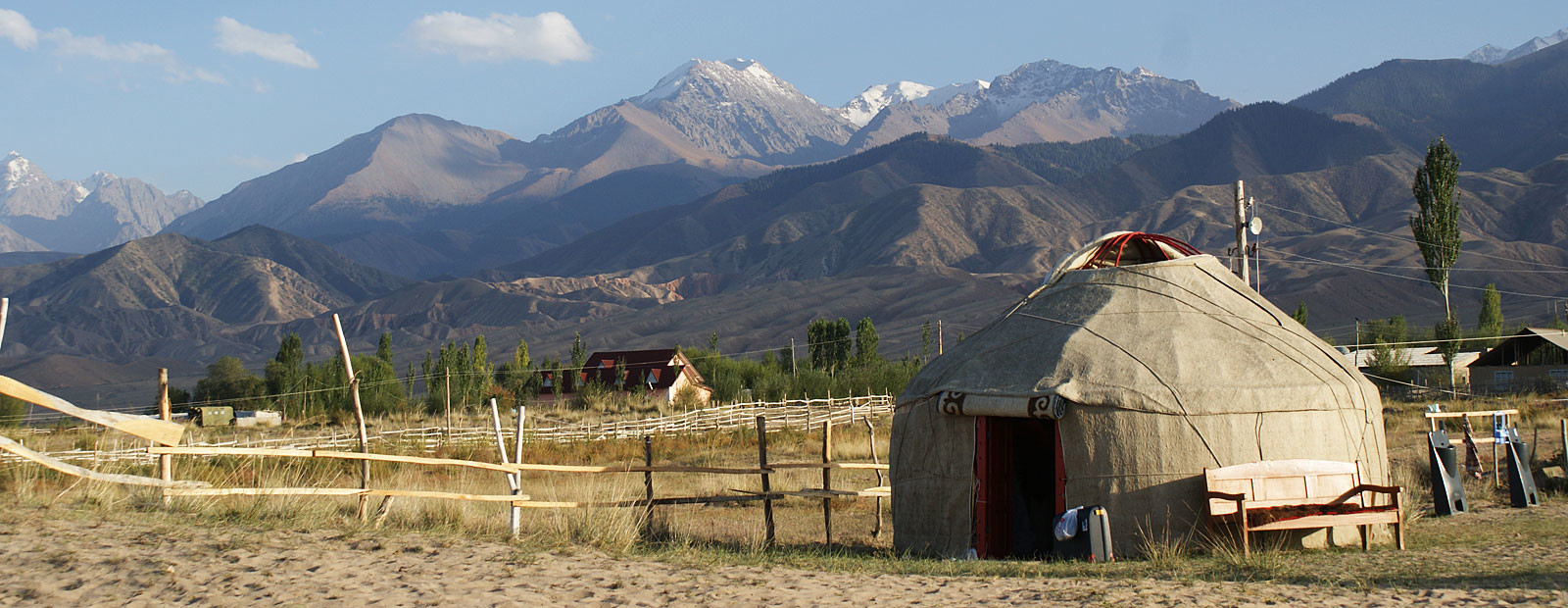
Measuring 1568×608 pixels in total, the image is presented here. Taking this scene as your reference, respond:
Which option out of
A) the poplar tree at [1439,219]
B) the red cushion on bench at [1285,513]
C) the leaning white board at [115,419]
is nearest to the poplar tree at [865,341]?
the poplar tree at [1439,219]

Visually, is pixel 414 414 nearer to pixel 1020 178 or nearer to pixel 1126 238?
pixel 1126 238

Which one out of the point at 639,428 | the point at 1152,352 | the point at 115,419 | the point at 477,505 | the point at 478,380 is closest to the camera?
the point at 115,419

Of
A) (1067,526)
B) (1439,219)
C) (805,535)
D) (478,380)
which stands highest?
(1439,219)

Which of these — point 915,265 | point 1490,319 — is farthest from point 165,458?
point 915,265

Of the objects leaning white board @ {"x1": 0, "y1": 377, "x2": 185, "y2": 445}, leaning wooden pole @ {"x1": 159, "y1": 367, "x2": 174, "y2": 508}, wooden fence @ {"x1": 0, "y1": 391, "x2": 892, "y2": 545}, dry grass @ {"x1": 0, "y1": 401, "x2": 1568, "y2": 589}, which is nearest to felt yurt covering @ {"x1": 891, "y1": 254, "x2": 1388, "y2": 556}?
dry grass @ {"x1": 0, "y1": 401, "x2": 1568, "y2": 589}

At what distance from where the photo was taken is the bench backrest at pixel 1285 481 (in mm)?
8906

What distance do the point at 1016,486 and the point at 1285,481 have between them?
2.19 metres

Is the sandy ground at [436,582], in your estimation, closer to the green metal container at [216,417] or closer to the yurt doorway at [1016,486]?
the yurt doorway at [1016,486]

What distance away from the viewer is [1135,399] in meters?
9.07

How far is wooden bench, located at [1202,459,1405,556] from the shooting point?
8.41 m

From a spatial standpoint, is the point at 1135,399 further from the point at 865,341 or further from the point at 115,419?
the point at 865,341

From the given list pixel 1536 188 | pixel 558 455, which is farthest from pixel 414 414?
pixel 1536 188

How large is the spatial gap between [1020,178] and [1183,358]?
631 feet

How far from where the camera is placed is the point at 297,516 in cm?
806
